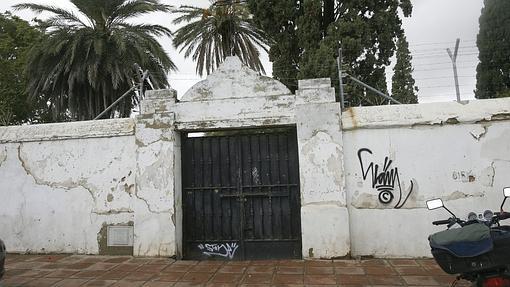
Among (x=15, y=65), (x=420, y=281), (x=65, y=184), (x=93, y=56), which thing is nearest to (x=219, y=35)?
(x=93, y=56)

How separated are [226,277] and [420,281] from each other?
8.02 ft

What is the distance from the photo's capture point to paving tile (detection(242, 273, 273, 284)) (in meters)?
5.07

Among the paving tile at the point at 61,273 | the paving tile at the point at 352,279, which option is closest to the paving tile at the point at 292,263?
the paving tile at the point at 352,279

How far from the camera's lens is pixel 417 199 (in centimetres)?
599

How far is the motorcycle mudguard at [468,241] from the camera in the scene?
329 cm

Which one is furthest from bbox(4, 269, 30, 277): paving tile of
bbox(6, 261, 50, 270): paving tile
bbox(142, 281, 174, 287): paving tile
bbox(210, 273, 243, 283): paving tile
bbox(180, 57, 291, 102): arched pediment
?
bbox(180, 57, 291, 102): arched pediment

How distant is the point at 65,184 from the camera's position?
688 centimetres

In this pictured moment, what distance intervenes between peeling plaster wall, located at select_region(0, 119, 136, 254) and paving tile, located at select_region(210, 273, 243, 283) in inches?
80.8

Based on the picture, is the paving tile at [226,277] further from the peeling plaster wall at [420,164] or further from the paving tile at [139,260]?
the peeling plaster wall at [420,164]

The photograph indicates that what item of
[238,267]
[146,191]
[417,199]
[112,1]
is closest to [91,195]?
[146,191]

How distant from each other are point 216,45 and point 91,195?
13274mm

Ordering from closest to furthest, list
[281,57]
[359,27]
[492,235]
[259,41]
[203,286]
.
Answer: [492,235] < [203,286] < [359,27] < [281,57] < [259,41]

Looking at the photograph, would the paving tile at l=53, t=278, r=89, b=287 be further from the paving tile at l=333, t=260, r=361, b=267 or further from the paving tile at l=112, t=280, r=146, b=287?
the paving tile at l=333, t=260, r=361, b=267

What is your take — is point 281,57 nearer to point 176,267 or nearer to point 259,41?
point 259,41
